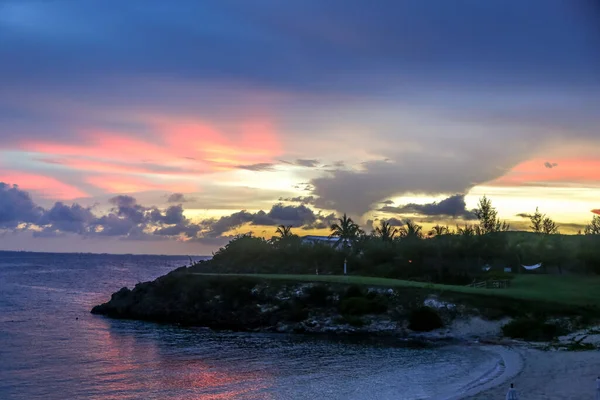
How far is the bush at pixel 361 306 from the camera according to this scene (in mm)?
57575

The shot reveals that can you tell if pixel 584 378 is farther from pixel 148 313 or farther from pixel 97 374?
pixel 148 313

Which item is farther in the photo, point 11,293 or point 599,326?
point 11,293

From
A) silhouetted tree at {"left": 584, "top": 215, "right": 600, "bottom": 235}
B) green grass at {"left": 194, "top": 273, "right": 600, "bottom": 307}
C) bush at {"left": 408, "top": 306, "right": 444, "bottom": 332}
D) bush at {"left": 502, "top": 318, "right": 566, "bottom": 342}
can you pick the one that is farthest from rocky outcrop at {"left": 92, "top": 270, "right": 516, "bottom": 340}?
silhouetted tree at {"left": 584, "top": 215, "right": 600, "bottom": 235}

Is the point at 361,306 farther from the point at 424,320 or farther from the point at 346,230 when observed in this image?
the point at 346,230

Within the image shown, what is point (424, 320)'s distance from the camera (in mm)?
53906

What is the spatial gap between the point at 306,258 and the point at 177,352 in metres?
56.9

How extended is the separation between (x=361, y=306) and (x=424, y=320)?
709 centimetres

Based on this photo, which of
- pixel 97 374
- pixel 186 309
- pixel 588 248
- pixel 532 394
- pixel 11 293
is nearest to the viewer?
pixel 532 394

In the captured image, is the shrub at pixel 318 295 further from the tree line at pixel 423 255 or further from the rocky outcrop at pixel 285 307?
the tree line at pixel 423 255

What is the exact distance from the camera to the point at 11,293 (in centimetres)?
9875

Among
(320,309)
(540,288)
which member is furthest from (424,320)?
(540,288)

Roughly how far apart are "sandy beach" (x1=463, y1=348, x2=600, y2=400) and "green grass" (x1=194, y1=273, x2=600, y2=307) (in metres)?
17.2

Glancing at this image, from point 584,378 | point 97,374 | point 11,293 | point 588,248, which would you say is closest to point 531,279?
point 588,248

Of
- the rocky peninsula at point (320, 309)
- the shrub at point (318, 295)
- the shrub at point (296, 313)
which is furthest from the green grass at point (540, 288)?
the shrub at point (296, 313)
